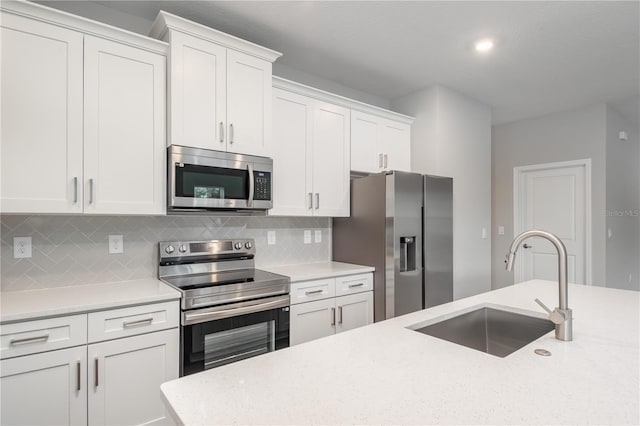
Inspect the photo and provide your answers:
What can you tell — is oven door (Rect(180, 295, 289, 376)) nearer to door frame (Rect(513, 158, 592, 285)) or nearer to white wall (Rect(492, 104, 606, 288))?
white wall (Rect(492, 104, 606, 288))

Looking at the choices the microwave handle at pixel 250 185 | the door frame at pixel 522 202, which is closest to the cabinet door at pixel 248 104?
the microwave handle at pixel 250 185

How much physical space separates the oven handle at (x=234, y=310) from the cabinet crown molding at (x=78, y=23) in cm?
A: 158

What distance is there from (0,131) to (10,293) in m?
0.87

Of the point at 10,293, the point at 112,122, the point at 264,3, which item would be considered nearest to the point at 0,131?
the point at 112,122

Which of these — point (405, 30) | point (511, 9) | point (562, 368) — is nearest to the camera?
point (562, 368)

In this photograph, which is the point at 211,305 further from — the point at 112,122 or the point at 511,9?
the point at 511,9

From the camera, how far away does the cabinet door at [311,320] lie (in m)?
2.42

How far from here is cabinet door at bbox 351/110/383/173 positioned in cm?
320

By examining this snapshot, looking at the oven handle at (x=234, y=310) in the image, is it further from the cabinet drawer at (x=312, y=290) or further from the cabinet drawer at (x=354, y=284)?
the cabinet drawer at (x=354, y=284)

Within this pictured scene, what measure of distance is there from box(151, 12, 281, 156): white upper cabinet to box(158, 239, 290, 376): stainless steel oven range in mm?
772

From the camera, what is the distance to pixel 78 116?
1884 mm

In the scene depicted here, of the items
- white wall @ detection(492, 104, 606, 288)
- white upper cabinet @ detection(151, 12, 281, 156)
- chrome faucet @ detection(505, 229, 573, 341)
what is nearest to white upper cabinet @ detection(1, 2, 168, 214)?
white upper cabinet @ detection(151, 12, 281, 156)

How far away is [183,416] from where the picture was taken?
2.50 ft

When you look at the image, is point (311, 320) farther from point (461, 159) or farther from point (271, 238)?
point (461, 159)
